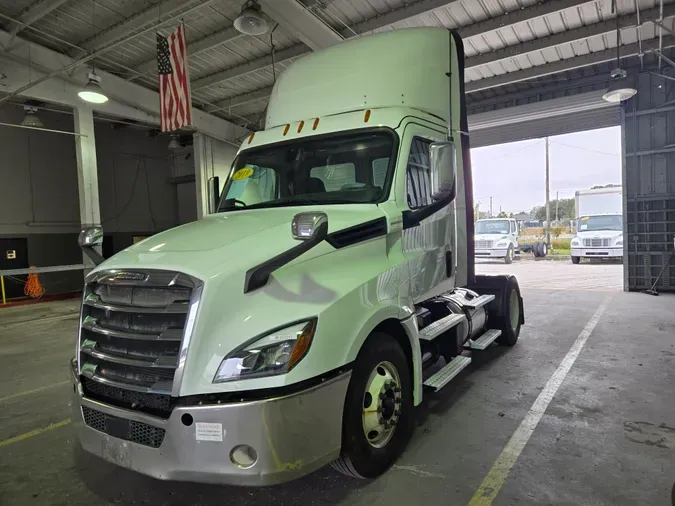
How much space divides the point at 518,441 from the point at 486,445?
0.90ft

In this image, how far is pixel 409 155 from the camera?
11.3ft

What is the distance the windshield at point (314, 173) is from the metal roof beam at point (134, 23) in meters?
5.38

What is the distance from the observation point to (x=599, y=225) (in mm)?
19391

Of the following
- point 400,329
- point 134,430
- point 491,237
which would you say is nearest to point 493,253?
point 491,237

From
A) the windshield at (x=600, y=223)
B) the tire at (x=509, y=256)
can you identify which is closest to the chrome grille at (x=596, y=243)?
the windshield at (x=600, y=223)

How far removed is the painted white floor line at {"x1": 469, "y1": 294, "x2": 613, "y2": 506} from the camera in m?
2.72

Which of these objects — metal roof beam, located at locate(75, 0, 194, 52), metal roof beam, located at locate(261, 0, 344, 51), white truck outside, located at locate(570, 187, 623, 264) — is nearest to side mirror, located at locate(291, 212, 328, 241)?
metal roof beam, located at locate(261, 0, 344, 51)

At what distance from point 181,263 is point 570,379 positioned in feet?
14.5

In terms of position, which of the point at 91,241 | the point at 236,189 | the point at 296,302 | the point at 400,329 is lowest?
the point at 400,329

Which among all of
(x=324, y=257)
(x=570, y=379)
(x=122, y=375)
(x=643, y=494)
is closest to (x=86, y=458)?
(x=122, y=375)

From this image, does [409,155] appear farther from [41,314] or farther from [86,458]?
[41,314]

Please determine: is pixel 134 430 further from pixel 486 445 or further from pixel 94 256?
pixel 486 445

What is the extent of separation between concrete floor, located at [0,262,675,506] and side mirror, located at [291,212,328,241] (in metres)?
1.66

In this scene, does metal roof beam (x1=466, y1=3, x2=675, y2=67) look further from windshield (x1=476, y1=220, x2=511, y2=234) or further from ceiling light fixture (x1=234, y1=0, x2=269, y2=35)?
windshield (x1=476, y1=220, x2=511, y2=234)
